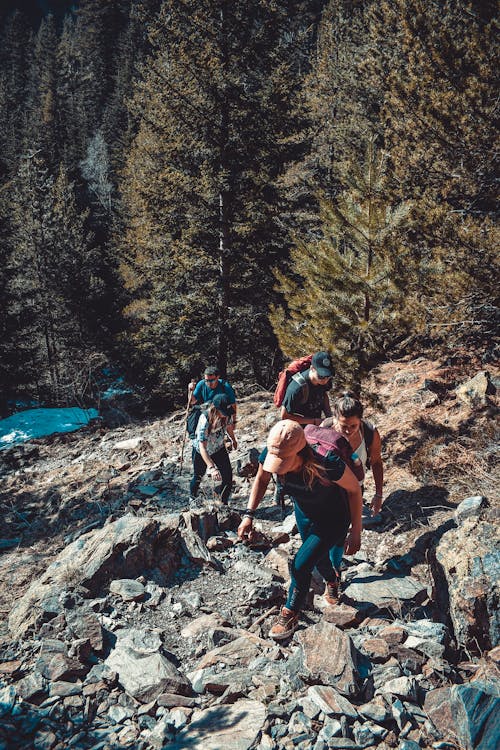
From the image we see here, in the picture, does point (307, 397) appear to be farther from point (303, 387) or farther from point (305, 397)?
point (303, 387)

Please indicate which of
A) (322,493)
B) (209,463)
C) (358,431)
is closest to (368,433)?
(358,431)

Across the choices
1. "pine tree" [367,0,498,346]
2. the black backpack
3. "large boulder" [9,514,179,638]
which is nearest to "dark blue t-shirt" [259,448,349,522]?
"large boulder" [9,514,179,638]

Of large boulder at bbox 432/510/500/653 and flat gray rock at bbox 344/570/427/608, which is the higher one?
large boulder at bbox 432/510/500/653

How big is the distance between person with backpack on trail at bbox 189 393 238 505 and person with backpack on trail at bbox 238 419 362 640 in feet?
7.40

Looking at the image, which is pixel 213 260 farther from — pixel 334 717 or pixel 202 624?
pixel 334 717

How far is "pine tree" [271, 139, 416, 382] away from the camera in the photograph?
7.00m

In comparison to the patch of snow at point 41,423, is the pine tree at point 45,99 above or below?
above

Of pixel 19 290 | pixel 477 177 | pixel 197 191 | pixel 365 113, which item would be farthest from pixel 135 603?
pixel 19 290

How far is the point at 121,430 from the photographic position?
44.9 feet

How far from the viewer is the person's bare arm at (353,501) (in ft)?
11.9

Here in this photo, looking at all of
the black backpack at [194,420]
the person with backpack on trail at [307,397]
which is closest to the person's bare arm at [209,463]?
the black backpack at [194,420]

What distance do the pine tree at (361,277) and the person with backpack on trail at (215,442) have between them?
2042 millimetres

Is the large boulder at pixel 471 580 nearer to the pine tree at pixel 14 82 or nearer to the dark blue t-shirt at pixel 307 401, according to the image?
the dark blue t-shirt at pixel 307 401

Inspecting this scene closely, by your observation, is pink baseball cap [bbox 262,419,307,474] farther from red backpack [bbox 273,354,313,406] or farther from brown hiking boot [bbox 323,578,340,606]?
red backpack [bbox 273,354,313,406]
